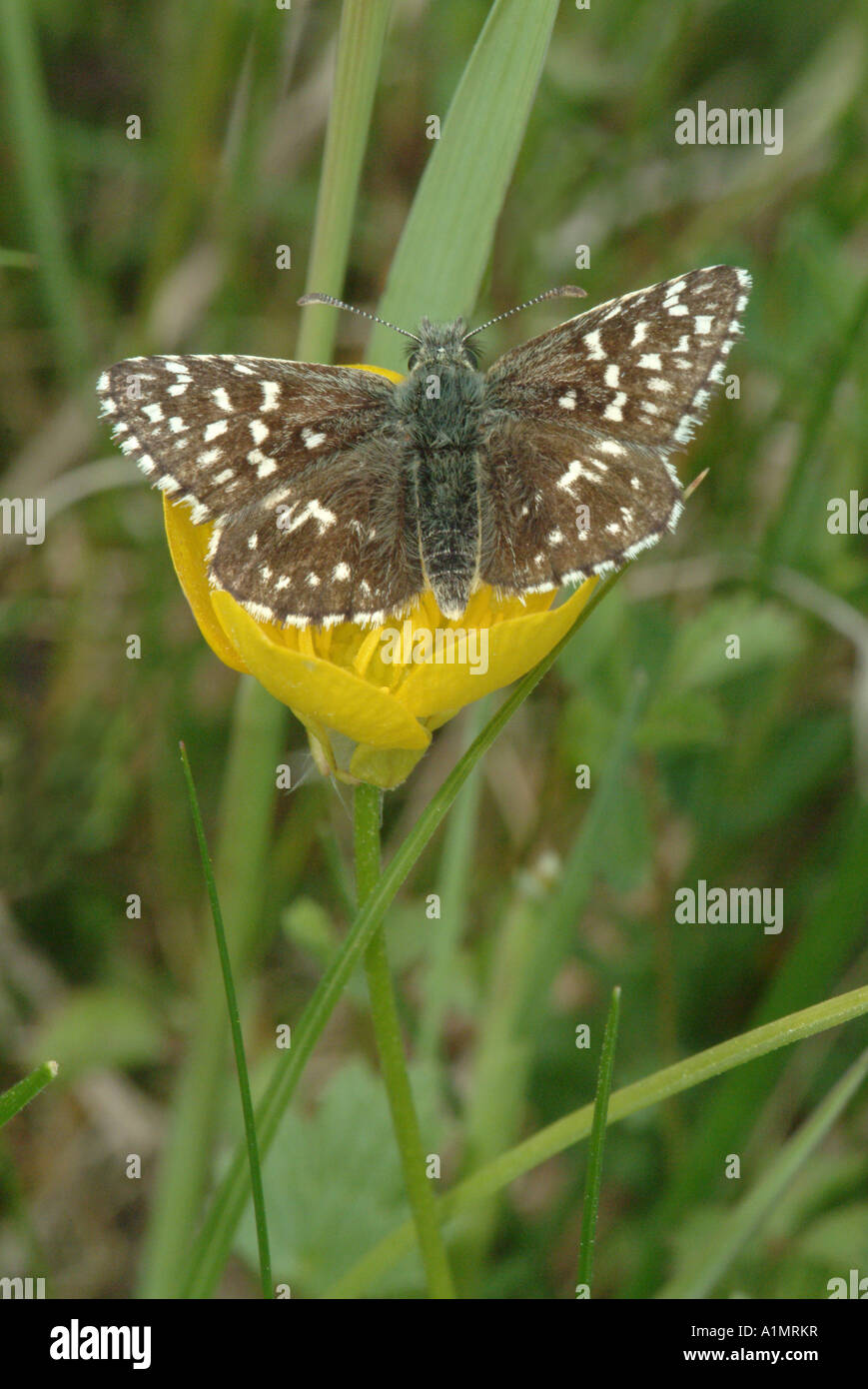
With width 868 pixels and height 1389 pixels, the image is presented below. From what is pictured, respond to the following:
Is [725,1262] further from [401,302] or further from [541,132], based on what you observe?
[541,132]

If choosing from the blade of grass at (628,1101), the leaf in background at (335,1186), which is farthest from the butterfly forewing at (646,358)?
the leaf in background at (335,1186)

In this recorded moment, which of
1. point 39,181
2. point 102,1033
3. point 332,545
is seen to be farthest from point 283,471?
point 102,1033

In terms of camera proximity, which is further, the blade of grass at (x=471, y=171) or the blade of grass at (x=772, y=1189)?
the blade of grass at (x=471, y=171)

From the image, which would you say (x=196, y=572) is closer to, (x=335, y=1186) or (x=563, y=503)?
(x=563, y=503)

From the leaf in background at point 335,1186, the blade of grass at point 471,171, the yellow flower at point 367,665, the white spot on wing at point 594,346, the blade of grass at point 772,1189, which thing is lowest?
the leaf in background at point 335,1186

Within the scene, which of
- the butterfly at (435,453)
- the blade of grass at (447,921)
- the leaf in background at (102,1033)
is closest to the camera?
the butterfly at (435,453)

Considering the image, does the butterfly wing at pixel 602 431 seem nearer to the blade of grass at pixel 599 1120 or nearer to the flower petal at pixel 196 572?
the flower petal at pixel 196 572
